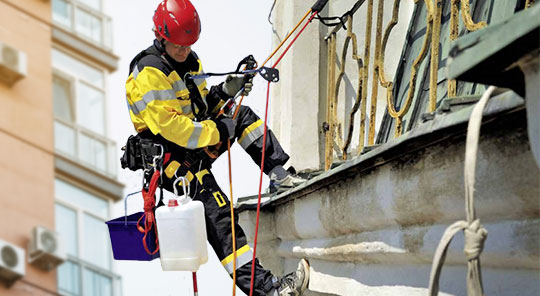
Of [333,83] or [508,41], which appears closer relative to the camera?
[508,41]

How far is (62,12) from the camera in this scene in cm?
1706

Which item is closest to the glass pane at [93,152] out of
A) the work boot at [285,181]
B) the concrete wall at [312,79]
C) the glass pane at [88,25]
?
the glass pane at [88,25]

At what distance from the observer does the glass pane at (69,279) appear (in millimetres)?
16750

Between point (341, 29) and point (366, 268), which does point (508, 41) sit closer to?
point (366, 268)

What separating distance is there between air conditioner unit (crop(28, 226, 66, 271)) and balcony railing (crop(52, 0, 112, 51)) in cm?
273

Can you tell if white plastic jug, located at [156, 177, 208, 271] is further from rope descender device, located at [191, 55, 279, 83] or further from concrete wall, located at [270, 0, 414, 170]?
concrete wall, located at [270, 0, 414, 170]

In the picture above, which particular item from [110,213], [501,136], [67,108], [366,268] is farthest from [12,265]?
[501,136]

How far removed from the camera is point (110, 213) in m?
14.9

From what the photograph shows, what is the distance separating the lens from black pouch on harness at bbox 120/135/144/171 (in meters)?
A: 4.78

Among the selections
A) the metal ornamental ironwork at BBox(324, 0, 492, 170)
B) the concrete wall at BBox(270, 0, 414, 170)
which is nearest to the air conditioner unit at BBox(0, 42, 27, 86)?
the concrete wall at BBox(270, 0, 414, 170)

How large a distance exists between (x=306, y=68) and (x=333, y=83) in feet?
1.41

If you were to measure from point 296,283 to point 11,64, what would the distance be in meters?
11.5

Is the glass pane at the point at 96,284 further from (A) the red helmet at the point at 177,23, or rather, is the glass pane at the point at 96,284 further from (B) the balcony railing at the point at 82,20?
(A) the red helmet at the point at 177,23

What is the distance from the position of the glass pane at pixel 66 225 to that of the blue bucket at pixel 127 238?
11.3 metres
